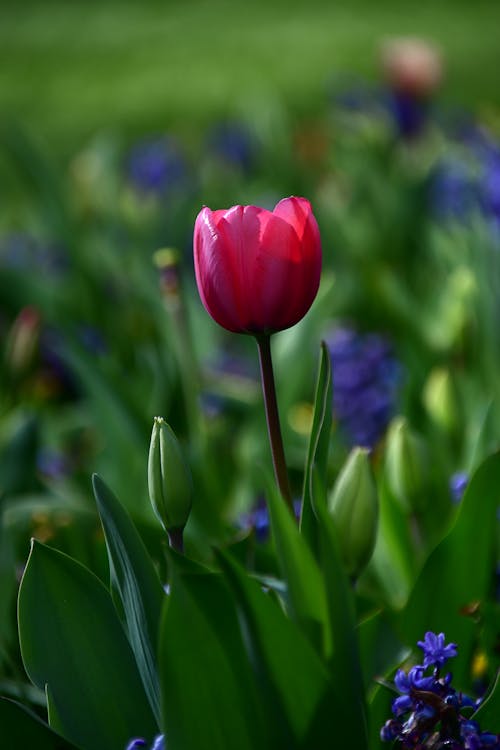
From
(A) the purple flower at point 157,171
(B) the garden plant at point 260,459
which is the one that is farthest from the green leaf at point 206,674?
(A) the purple flower at point 157,171

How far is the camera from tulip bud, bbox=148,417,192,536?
80 cm

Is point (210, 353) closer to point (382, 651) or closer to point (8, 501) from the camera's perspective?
point (8, 501)

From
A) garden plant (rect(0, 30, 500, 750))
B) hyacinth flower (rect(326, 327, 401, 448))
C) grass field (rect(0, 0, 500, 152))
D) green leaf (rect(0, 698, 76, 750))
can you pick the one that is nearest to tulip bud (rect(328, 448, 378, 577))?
garden plant (rect(0, 30, 500, 750))

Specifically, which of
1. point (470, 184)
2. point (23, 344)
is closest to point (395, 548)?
point (23, 344)

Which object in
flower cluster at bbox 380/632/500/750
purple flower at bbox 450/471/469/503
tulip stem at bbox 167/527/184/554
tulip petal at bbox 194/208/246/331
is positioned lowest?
purple flower at bbox 450/471/469/503

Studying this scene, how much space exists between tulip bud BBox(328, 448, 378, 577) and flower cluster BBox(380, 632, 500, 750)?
0.17 meters

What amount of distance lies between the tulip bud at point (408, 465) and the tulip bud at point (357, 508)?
0.18 metres

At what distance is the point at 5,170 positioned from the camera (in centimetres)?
454

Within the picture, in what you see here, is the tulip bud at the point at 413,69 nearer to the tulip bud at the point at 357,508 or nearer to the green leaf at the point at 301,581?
the tulip bud at the point at 357,508

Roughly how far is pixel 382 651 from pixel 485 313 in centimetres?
79

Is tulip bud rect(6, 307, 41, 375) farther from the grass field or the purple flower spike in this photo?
the grass field

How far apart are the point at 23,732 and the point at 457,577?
398 millimetres

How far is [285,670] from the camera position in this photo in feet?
2.27

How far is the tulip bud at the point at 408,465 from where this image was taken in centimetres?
105
